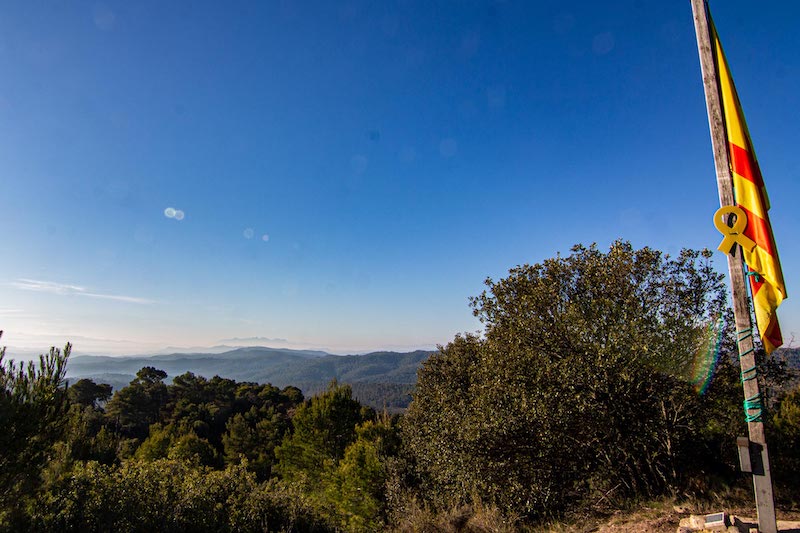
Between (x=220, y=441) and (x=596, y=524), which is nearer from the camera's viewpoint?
(x=596, y=524)

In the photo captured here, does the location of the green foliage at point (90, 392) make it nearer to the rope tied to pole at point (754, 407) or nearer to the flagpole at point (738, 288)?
the flagpole at point (738, 288)

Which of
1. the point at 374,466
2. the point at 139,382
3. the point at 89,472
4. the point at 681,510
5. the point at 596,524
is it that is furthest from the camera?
the point at 139,382

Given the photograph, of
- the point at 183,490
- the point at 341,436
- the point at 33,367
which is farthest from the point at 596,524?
the point at 341,436

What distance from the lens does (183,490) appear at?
14.7 meters

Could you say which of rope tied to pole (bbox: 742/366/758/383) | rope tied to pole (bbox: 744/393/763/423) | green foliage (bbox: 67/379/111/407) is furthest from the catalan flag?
green foliage (bbox: 67/379/111/407)

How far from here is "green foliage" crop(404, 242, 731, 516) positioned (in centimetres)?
1082

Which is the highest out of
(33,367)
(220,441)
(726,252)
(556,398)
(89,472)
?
(726,252)

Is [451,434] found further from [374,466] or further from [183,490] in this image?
[374,466]

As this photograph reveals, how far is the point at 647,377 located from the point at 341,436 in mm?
34649

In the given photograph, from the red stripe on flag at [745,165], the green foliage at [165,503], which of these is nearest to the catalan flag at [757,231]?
the red stripe on flag at [745,165]

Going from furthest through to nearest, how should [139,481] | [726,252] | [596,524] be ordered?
[139,481]
[596,524]
[726,252]

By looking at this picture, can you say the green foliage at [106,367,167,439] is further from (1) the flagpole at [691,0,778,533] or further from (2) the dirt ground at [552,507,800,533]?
(1) the flagpole at [691,0,778,533]

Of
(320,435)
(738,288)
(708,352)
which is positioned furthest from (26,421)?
(320,435)

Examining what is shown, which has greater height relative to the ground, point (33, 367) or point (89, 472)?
point (33, 367)
